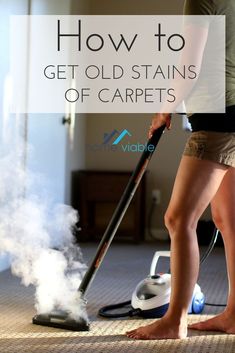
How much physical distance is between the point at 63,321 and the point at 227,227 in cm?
55

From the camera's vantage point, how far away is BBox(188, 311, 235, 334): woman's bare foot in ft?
6.50

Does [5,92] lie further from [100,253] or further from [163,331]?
[163,331]

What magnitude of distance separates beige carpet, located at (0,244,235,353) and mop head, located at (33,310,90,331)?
0.08 feet

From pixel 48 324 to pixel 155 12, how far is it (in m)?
3.20

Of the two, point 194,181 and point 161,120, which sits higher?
point 161,120

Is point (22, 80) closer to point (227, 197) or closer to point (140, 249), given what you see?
point (140, 249)

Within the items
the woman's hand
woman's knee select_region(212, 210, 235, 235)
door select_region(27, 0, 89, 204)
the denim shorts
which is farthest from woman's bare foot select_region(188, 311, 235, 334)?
door select_region(27, 0, 89, 204)

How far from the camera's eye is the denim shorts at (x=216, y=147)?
179 centimetres

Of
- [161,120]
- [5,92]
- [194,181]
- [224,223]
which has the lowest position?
[224,223]

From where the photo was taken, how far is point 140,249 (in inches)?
163

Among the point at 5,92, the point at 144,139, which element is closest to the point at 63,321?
the point at 5,92

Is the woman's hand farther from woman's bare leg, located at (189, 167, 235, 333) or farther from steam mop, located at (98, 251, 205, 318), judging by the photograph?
steam mop, located at (98, 251, 205, 318)

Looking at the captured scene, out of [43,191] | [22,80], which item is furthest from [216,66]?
[43,191]

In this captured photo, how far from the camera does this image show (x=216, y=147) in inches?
70.6
